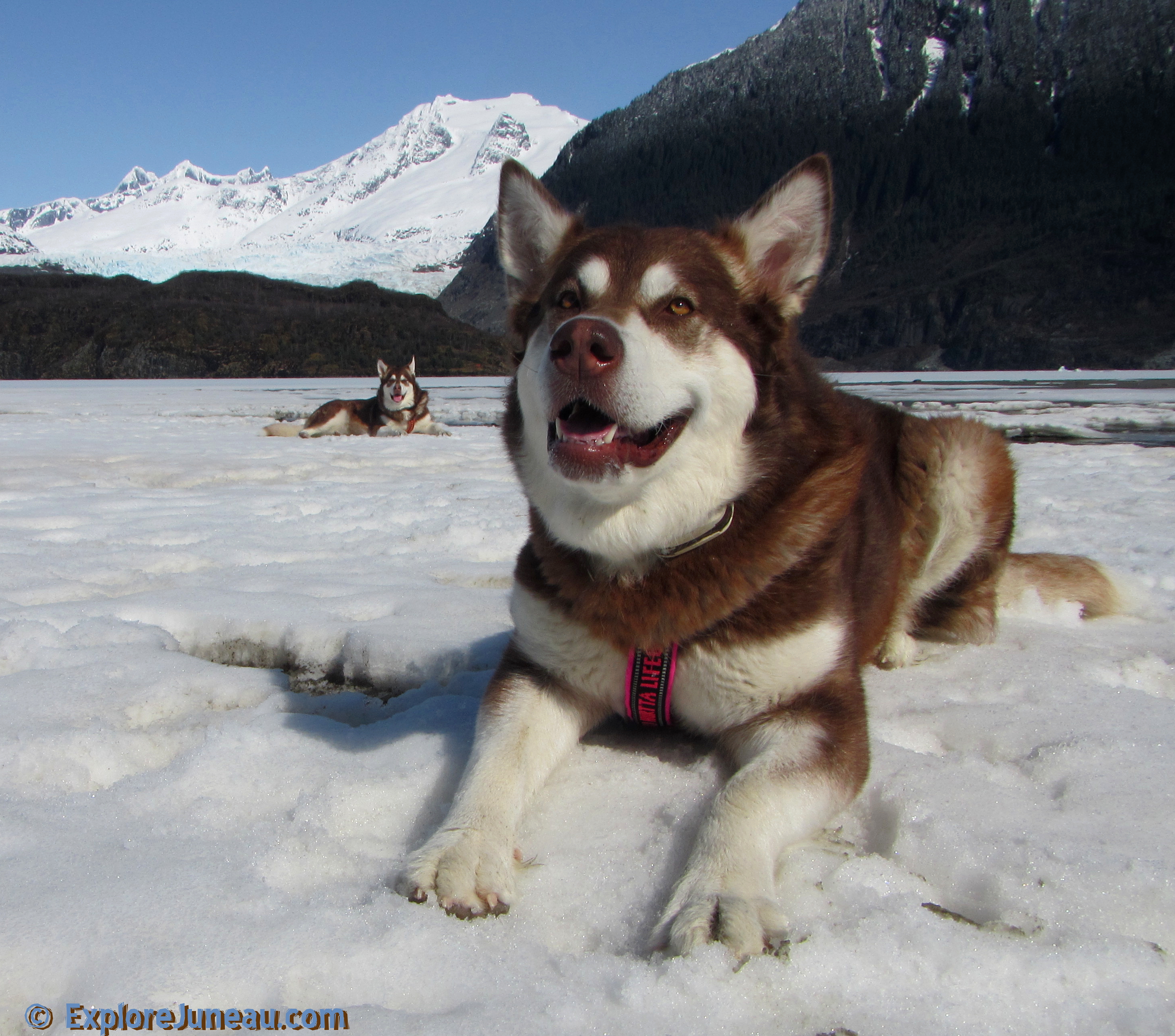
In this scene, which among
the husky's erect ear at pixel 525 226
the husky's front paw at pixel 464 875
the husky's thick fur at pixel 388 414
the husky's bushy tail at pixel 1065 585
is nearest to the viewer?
the husky's front paw at pixel 464 875

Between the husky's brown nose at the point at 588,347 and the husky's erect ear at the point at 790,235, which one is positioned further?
the husky's erect ear at the point at 790,235

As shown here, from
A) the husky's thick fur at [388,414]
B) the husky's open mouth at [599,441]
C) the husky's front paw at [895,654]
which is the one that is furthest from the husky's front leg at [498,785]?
the husky's thick fur at [388,414]

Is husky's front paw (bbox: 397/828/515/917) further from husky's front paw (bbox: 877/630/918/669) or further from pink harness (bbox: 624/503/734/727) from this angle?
husky's front paw (bbox: 877/630/918/669)

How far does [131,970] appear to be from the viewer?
A: 1483 millimetres

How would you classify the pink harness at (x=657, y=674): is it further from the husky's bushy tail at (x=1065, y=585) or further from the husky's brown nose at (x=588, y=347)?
the husky's bushy tail at (x=1065, y=585)

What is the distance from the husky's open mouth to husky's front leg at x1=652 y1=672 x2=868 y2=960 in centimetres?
84

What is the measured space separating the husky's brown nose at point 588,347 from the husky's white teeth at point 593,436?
17 cm

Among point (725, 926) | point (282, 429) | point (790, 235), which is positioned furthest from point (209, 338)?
point (725, 926)

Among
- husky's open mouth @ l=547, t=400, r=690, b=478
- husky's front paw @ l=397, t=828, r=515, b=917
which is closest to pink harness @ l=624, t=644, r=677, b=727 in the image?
husky's open mouth @ l=547, t=400, r=690, b=478

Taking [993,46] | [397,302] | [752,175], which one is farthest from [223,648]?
[993,46]

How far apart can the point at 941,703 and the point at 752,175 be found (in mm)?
142241

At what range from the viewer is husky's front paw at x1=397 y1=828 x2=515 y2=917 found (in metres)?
1.76

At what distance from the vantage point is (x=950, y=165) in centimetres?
12250

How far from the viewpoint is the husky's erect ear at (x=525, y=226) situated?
2.97 metres
